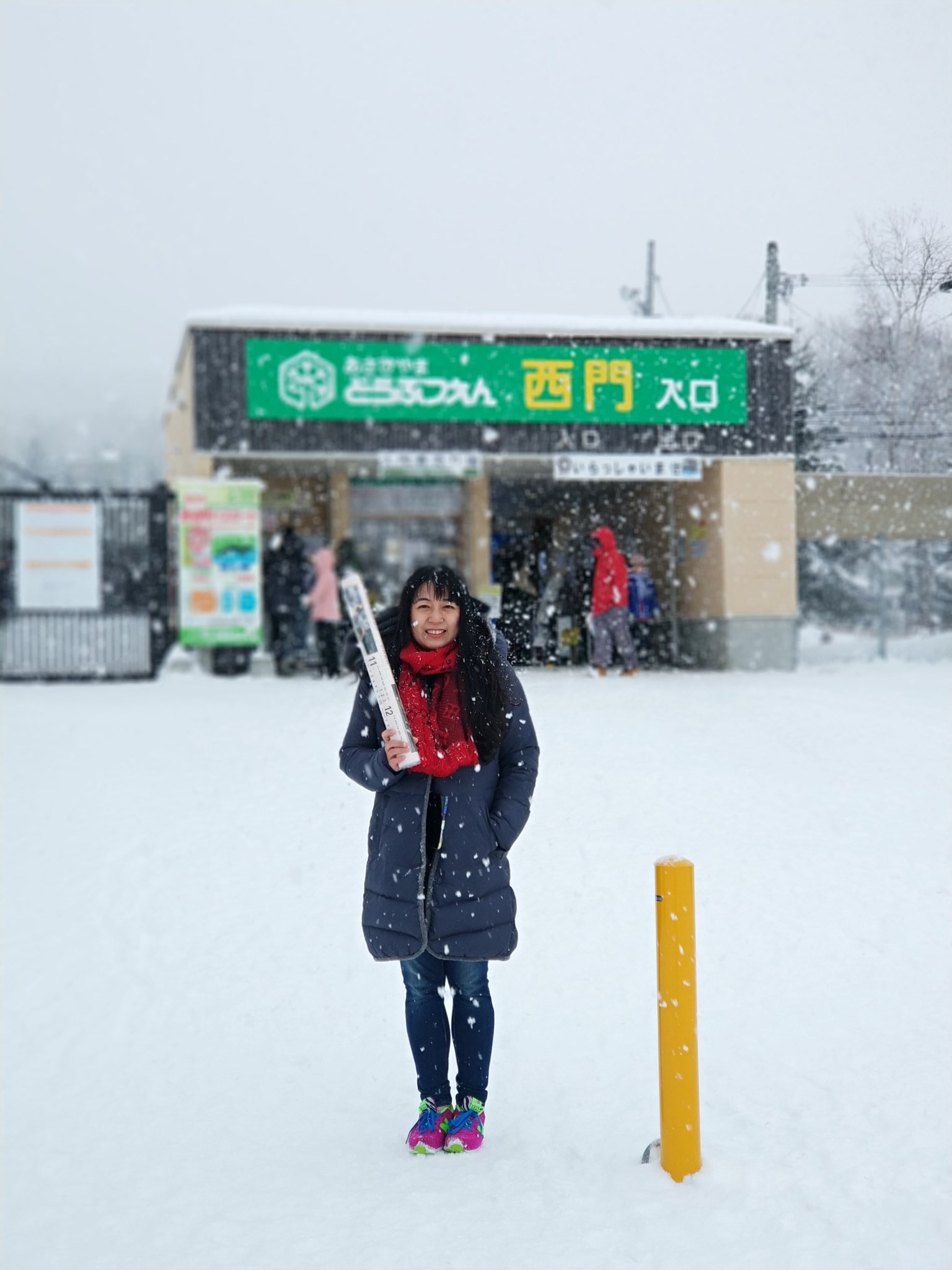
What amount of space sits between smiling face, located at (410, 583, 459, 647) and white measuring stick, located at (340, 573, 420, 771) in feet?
0.48

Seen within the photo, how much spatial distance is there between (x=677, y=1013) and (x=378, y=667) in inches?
50.8

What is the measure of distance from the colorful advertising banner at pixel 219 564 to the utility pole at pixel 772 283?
7.89 metres

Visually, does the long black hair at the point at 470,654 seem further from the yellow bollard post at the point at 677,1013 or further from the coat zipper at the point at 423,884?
the yellow bollard post at the point at 677,1013

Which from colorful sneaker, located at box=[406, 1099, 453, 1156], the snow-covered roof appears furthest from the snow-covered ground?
the snow-covered roof

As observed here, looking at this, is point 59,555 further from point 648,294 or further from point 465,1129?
point 465,1129

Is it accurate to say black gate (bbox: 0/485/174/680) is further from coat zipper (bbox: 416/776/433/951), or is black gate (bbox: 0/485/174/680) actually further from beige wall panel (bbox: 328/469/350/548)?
coat zipper (bbox: 416/776/433/951)

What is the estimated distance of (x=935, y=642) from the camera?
1445 centimetres

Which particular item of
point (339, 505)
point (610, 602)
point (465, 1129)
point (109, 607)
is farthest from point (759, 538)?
point (465, 1129)

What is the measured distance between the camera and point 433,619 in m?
3.25

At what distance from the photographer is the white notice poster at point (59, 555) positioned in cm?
1251

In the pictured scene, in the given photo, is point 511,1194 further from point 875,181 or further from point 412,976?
point 875,181

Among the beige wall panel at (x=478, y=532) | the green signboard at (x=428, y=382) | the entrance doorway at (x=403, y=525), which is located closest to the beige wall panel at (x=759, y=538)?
the green signboard at (x=428, y=382)

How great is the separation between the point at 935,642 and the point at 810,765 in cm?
784

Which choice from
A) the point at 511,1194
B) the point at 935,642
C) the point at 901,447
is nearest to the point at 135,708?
the point at 901,447
